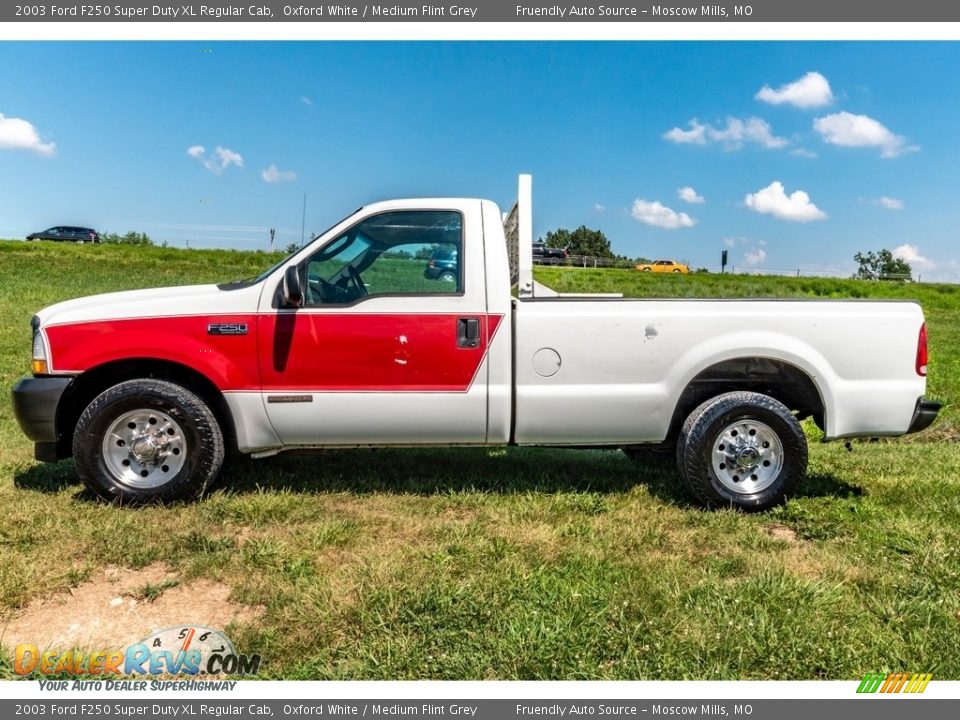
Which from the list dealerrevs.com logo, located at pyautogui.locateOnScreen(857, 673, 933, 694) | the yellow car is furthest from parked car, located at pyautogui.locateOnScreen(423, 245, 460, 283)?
the yellow car

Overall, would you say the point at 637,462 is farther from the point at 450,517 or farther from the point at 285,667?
the point at 285,667

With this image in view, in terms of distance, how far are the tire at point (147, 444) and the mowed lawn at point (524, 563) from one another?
0.15 meters

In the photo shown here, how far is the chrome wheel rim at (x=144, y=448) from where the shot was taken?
461cm

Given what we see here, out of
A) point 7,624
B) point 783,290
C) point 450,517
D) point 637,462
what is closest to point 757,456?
point 637,462

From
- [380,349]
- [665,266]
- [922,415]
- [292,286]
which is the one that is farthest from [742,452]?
[665,266]

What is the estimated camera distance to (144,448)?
4.62m

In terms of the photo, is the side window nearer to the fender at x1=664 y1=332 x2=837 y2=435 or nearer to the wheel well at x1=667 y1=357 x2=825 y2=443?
the fender at x1=664 y1=332 x2=837 y2=435

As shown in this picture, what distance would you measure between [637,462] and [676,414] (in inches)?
52.7

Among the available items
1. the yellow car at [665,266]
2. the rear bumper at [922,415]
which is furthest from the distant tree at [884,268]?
the rear bumper at [922,415]

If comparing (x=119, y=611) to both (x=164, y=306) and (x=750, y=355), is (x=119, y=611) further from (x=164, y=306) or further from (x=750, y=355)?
(x=750, y=355)

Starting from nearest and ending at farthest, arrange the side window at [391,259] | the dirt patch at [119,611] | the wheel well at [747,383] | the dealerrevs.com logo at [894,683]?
the dealerrevs.com logo at [894,683], the dirt patch at [119,611], the side window at [391,259], the wheel well at [747,383]

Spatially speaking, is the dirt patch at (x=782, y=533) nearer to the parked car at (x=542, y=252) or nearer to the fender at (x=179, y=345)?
the parked car at (x=542, y=252)

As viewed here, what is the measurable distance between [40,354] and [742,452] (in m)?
4.54

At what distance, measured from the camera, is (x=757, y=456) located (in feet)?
15.6
